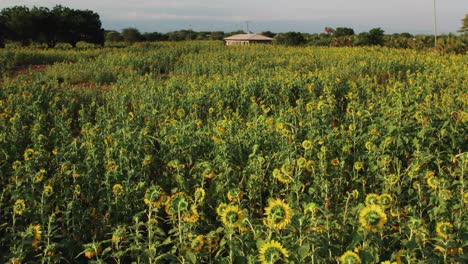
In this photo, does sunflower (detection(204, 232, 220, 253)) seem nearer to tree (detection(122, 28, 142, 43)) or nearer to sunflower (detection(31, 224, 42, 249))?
sunflower (detection(31, 224, 42, 249))

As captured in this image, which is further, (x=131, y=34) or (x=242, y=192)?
(x=131, y=34)

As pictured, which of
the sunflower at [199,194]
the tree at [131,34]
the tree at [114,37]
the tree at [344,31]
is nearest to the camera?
the sunflower at [199,194]

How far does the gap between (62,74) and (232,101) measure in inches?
258

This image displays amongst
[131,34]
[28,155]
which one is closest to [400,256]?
[28,155]

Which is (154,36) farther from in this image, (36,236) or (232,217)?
(232,217)

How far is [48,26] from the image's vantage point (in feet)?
107

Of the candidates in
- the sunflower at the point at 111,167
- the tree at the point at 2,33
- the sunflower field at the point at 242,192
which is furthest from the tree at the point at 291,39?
the sunflower at the point at 111,167

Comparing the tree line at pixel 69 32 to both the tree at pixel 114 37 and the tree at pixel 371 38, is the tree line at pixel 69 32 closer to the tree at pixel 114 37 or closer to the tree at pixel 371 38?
the tree at pixel 371 38

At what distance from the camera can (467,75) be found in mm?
8609

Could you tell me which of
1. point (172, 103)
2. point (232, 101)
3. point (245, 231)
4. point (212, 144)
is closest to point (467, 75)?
point (232, 101)

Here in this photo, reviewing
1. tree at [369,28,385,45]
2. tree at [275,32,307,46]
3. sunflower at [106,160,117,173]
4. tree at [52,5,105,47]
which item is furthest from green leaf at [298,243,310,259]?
tree at [52,5,105,47]

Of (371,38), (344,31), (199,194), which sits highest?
(344,31)

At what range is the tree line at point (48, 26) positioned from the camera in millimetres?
31484

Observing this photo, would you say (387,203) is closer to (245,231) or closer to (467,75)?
(245,231)
